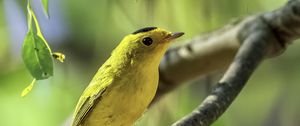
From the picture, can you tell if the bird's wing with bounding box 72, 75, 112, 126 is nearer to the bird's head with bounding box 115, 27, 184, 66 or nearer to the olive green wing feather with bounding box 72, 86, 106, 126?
the olive green wing feather with bounding box 72, 86, 106, 126

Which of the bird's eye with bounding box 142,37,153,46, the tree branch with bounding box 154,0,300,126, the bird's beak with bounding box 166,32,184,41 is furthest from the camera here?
the bird's eye with bounding box 142,37,153,46

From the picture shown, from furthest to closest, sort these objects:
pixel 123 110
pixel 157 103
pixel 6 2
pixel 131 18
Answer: pixel 157 103 → pixel 131 18 → pixel 6 2 → pixel 123 110

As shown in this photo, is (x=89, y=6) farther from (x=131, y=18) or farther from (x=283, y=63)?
(x=283, y=63)

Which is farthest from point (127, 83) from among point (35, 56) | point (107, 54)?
point (107, 54)

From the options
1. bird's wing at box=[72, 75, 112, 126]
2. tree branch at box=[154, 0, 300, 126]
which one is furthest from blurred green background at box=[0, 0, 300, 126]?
bird's wing at box=[72, 75, 112, 126]

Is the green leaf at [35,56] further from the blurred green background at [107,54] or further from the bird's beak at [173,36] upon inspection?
the blurred green background at [107,54]

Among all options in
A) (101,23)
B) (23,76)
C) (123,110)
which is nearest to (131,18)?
(101,23)

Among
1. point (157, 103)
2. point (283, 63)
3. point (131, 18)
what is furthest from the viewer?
point (283, 63)

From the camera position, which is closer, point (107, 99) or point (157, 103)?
point (107, 99)
